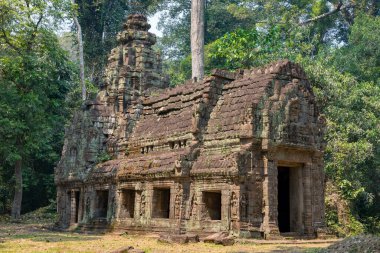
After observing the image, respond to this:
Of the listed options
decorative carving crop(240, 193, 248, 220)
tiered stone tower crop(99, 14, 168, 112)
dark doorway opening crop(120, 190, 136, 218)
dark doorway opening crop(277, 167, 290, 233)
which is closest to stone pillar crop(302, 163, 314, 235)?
dark doorway opening crop(277, 167, 290, 233)

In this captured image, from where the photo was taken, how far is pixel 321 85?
24125 millimetres

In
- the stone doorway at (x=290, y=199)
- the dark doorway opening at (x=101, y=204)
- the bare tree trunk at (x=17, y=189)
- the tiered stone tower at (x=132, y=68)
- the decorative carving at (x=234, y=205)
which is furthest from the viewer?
the bare tree trunk at (x=17, y=189)

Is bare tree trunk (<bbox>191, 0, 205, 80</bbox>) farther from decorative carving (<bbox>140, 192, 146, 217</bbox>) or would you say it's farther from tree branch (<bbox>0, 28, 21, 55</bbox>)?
decorative carving (<bbox>140, 192, 146, 217</bbox>)

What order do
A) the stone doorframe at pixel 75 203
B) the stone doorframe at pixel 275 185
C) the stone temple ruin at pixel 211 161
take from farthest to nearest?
1. the stone doorframe at pixel 75 203
2. the stone temple ruin at pixel 211 161
3. the stone doorframe at pixel 275 185

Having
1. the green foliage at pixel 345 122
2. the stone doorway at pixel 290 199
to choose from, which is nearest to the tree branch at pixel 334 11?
the green foliage at pixel 345 122

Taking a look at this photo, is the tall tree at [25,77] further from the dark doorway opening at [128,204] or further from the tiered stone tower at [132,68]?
the dark doorway opening at [128,204]

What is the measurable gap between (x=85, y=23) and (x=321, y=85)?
75.4 ft

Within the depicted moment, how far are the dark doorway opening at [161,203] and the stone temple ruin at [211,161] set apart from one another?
0.04m

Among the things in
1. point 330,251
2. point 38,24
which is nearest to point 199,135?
point 330,251

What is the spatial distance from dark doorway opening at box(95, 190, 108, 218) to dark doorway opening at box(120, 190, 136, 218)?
6.46 feet

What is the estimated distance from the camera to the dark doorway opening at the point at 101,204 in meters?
20.5

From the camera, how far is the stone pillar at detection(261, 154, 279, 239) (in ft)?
47.6

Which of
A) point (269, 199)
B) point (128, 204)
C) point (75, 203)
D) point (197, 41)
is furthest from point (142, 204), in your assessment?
point (197, 41)

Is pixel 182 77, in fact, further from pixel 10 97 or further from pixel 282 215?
pixel 282 215
